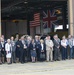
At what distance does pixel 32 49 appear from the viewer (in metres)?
22.0

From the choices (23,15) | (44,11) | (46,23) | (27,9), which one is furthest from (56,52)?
(23,15)

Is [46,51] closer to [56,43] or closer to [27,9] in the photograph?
[56,43]

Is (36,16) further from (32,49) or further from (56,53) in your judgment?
(32,49)

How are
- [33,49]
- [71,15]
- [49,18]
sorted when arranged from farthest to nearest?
[49,18], [71,15], [33,49]

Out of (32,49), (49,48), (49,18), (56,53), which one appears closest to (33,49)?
(32,49)

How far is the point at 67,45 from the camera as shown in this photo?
2380 centimetres

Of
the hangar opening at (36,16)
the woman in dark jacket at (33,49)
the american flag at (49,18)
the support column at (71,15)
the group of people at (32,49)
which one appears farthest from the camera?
the hangar opening at (36,16)

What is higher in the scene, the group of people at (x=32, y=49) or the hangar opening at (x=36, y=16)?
the hangar opening at (x=36, y=16)

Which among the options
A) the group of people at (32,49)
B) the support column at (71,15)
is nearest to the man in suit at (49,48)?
the group of people at (32,49)

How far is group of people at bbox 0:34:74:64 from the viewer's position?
21520 mm

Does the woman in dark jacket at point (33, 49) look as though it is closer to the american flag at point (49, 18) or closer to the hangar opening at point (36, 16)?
the hangar opening at point (36, 16)

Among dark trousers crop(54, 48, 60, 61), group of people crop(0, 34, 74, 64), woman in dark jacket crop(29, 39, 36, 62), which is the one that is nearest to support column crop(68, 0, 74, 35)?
group of people crop(0, 34, 74, 64)

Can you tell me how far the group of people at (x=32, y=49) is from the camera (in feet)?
70.6

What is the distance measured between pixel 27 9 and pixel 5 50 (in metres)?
17.1
